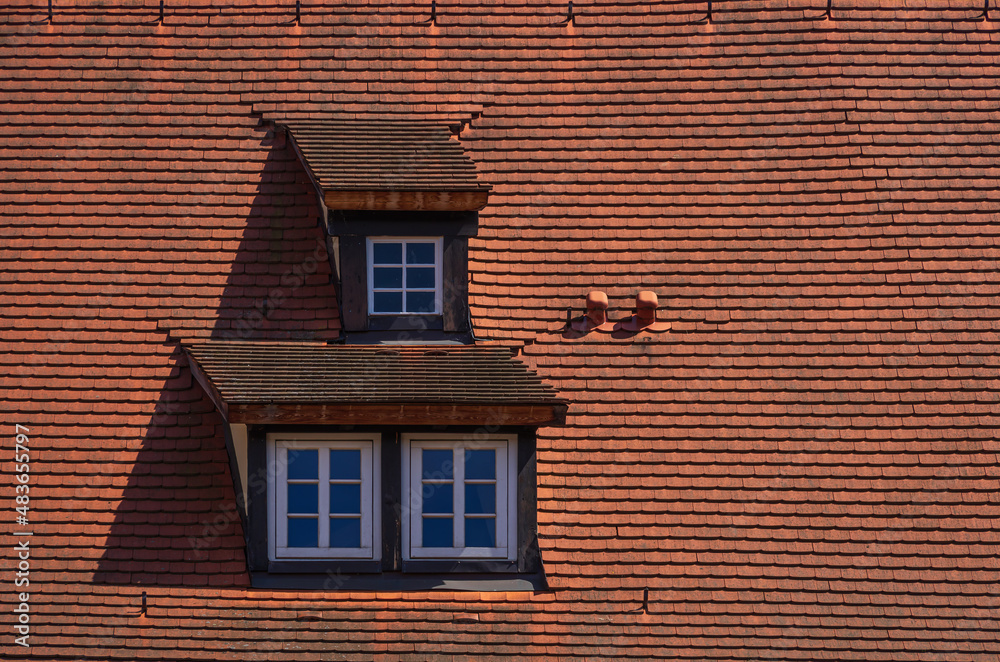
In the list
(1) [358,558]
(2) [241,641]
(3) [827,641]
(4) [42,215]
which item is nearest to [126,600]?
(2) [241,641]

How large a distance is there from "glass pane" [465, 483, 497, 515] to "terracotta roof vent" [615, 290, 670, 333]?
1.84m

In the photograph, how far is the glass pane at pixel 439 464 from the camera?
25.2ft

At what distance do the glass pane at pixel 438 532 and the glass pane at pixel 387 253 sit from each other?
223 centimetres

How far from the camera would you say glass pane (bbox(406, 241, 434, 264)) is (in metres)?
8.27

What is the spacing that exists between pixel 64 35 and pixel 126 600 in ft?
18.2

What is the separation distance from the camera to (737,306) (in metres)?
8.36

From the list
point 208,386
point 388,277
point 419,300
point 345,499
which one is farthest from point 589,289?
point 208,386

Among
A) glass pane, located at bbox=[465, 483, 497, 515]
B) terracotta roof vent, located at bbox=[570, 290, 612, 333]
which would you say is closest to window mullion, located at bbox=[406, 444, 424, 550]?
glass pane, located at bbox=[465, 483, 497, 515]

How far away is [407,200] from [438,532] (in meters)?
2.76

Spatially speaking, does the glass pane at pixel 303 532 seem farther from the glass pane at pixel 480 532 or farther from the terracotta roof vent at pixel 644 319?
the terracotta roof vent at pixel 644 319

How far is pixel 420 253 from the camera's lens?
827 centimetres

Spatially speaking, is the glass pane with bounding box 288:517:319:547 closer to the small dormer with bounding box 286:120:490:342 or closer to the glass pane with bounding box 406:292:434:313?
the small dormer with bounding box 286:120:490:342

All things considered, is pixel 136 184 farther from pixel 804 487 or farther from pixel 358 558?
pixel 804 487

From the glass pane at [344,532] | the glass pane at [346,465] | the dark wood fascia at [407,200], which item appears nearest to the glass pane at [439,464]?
the glass pane at [346,465]
